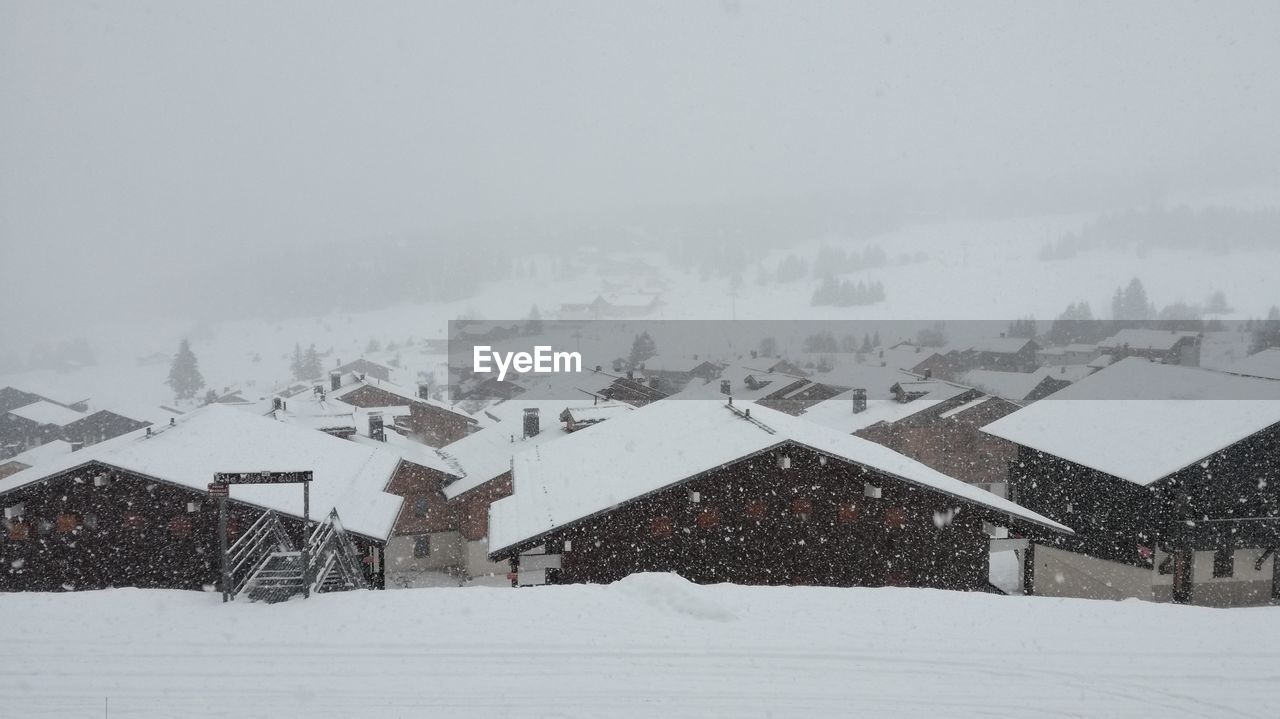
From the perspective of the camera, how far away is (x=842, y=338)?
126 m

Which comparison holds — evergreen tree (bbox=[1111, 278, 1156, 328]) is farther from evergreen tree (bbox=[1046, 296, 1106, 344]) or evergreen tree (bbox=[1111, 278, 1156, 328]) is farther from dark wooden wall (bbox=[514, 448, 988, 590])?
dark wooden wall (bbox=[514, 448, 988, 590])

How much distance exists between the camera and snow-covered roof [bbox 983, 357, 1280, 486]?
1881 cm

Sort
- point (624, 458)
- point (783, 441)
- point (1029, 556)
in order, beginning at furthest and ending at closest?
point (1029, 556), point (624, 458), point (783, 441)

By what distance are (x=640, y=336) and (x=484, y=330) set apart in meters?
50.4

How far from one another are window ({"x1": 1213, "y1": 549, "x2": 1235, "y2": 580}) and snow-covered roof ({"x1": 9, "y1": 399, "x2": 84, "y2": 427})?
236ft

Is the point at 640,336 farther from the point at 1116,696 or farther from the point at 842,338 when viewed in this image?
the point at 1116,696

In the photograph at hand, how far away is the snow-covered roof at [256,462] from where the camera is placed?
1808cm

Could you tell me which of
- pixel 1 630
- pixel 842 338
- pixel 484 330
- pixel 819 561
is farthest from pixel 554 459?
pixel 484 330

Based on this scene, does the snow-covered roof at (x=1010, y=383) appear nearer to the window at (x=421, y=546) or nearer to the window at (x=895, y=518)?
the window at (x=895, y=518)

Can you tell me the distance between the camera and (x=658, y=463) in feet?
53.0

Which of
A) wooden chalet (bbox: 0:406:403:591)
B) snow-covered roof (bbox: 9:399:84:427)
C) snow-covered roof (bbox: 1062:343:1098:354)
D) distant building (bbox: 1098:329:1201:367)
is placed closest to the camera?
wooden chalet (bbox: 0:406:403:591)

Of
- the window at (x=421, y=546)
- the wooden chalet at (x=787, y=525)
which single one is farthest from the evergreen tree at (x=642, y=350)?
the wooden chalet at (x=787, y=525)

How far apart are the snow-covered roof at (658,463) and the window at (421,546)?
9.97m

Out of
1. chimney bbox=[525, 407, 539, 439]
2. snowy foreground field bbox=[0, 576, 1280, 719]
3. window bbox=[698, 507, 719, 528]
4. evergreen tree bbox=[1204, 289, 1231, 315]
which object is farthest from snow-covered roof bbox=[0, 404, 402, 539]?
evergreen tree bbox=[1204, 289, 1231, 315]
